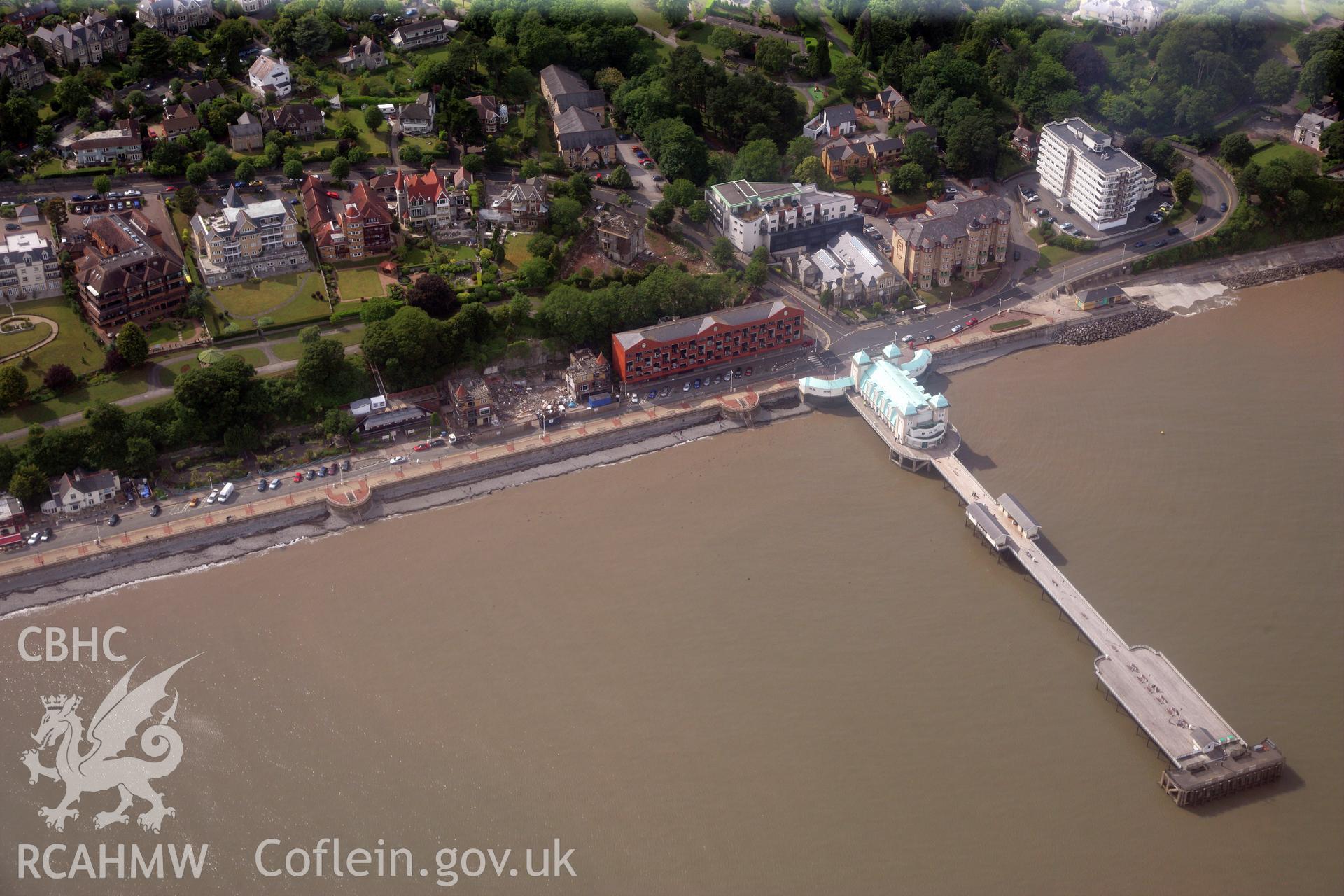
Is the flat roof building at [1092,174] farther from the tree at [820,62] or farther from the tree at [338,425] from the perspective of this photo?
the tree at [338,425]

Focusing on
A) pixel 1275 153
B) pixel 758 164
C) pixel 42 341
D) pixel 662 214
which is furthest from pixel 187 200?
pixel 1275 153

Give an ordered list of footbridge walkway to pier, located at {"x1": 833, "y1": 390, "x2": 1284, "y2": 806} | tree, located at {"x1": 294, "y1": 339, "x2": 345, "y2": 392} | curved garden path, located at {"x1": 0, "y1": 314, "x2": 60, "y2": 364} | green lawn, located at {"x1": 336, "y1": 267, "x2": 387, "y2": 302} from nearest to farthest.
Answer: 1. footbridge walkway to pier, located at {"x1": 833, "y1": 390, "x2": 1284, "y2": 806}
2. tree, located at {"x1": 294, "y1": 339, "x2": 345, "y2": 392}
3. curved garden path, located at {"x1": 0, "y1": 314, "x2": 60, "y2": 364}
4. green lawn, located at {"x1": 336, "y1": 267, "x2": 387, "y2": 302}

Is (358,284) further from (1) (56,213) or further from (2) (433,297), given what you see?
(1) (56,213)

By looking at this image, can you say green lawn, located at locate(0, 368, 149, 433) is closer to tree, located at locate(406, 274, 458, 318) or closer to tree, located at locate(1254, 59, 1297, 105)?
tree, located at locate(406, 274, 458, 318)

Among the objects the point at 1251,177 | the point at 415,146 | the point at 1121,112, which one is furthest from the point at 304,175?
the point at 1251,177

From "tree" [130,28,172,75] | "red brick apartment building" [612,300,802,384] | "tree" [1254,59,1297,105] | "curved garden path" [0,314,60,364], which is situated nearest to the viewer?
"curved garden path" [0,314,60,364]

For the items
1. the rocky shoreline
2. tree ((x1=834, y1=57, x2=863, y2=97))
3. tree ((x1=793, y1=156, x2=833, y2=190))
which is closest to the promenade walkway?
tree ((x1=793, y1=156, x2=833, y2=190))
